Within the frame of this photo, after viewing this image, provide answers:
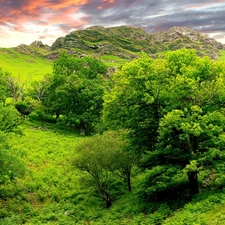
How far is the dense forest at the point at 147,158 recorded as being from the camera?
24.1 m

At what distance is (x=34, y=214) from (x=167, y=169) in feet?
43.5

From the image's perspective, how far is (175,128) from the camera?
25.2 m

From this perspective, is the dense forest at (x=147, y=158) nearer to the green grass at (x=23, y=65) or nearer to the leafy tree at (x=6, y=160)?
the leafy tree at (x=6, y=160)

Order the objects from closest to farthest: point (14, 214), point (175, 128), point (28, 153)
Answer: point (175, 128) → point (14, 214) → point (28, 153)

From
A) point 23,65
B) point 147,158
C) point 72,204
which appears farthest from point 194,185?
point 23,65

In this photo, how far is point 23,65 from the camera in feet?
561

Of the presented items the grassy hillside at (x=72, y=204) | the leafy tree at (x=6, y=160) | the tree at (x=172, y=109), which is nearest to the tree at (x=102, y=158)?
the grassy hillside at (x=72, y=204)

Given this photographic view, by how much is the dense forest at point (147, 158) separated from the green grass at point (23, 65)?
368 ft

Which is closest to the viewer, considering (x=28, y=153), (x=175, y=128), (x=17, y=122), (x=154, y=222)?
(x=154, y=222)

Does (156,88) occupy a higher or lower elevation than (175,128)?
higher

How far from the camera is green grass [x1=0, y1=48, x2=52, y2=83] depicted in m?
146

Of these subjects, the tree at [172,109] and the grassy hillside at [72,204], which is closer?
the grassy hillside at [72,204]

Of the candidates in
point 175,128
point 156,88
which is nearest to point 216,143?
point 175,128

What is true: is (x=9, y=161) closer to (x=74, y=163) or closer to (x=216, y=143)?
(x=74, y=163)
